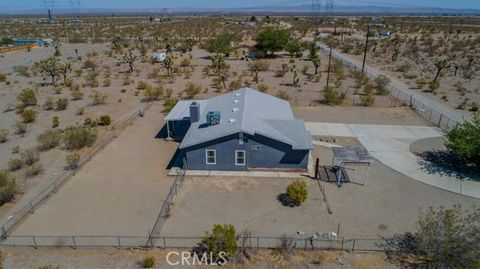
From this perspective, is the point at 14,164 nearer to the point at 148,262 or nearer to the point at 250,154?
the point at 148,262

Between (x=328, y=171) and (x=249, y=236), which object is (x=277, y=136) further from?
(x=249, y=236)

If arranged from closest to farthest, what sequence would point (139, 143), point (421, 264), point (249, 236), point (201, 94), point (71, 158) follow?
point (421, 264) < point (249, 236) < point (71, 158) < point (139, 143) < point (201, 94)

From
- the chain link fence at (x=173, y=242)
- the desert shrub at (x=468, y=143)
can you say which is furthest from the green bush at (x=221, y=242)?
the desert shrub at (x=468, y=143)

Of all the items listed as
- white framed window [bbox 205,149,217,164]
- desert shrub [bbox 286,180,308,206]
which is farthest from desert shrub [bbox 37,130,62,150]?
desert shrub [bbox 286,180,308,206]

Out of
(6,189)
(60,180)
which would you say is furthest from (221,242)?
(6,189)

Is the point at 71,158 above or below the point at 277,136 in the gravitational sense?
below

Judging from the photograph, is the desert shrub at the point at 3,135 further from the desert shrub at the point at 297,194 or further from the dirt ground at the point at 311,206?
the desert shrub at the point at 297,194

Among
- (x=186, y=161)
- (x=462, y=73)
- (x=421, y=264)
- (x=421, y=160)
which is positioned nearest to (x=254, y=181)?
Answer: (x=186, y=161)
